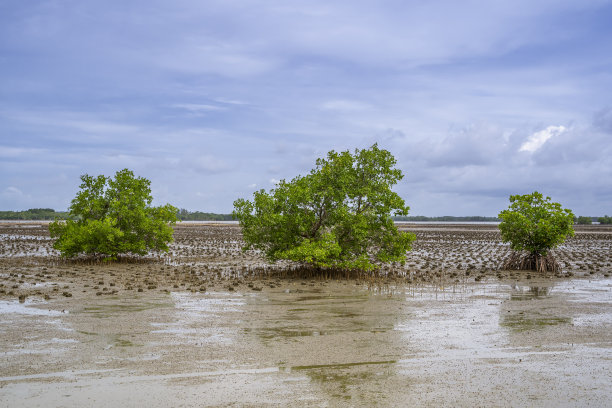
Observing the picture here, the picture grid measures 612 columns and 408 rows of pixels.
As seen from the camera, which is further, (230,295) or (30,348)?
(230,295)

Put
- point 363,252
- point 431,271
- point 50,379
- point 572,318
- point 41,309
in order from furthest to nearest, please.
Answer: point 431,271 < point 363,252 < point 41,309 < point 572,318 < point 50,379

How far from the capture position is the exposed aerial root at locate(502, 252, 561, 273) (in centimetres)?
2400

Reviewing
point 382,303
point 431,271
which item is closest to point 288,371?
point 382,303

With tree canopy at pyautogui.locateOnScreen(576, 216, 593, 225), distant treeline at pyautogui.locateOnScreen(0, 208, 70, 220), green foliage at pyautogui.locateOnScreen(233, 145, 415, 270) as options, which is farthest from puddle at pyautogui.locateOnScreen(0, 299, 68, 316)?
distant treeline at pyautogui.locateOnScreen(0, 208, 70, 220)

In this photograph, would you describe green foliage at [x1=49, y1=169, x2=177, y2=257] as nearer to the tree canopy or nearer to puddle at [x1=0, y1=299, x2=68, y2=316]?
puddle at [x1=0, y1=299, x2=68, y2=316]

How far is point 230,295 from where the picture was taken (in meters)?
16.9

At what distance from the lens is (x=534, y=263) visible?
80.7 feet

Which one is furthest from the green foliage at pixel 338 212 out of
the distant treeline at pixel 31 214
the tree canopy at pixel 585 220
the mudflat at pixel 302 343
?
the distant treeline at pixel 31 214

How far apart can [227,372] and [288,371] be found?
0.99 m

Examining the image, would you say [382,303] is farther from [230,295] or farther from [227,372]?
[227,372]

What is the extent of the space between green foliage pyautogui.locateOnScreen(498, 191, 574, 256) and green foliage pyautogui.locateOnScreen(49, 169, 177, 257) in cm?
1733

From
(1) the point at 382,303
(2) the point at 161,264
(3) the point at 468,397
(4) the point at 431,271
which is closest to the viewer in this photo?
(3) the point at 468,397

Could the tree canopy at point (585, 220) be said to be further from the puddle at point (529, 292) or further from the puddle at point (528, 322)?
the puddle at point (528, 322)

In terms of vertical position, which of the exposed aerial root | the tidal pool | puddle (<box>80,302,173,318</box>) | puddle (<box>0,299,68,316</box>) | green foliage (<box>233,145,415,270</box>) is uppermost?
green foliage (<box>233,145,415,270</box>)
